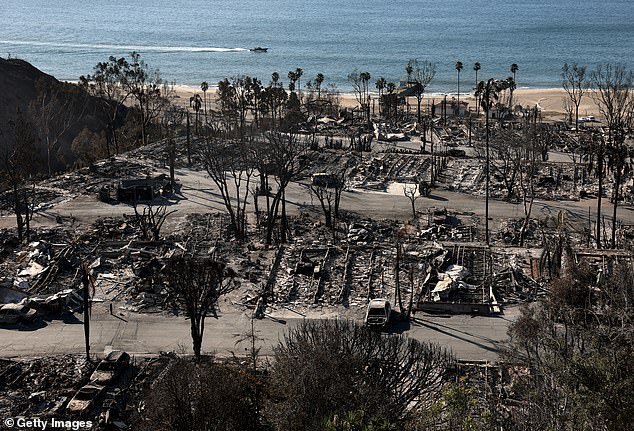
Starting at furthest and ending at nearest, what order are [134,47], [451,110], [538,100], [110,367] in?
[134,47], [538,100], [451,110], [110,367]

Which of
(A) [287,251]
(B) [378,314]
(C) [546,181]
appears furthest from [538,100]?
(B) [378,314]

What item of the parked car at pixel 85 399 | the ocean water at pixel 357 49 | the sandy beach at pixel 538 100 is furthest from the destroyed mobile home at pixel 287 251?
the ocean water at pixel 357 49

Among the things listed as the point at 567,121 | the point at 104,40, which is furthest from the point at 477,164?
the point at 104,40

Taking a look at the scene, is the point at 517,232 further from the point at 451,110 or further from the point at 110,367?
the point at 451,110

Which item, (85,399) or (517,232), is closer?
(85,399)

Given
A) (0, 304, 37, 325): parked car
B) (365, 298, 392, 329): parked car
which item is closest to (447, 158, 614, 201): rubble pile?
(365, 298, 392, 329): parked car

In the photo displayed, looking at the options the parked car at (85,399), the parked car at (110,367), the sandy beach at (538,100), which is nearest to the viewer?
the parked car at (85,399)

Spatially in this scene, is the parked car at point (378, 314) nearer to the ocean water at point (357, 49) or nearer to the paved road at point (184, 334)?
the paved road at point (184, 334)
